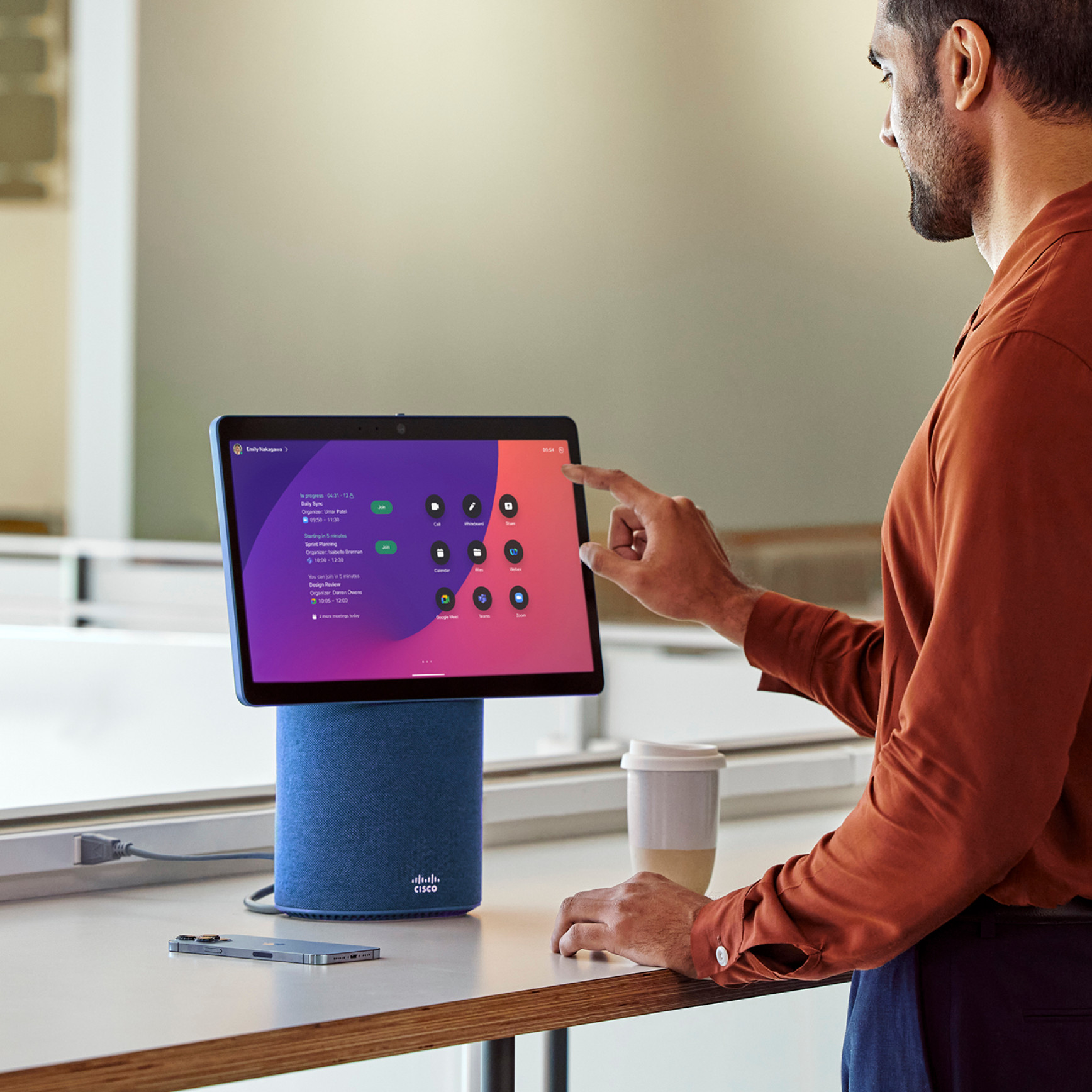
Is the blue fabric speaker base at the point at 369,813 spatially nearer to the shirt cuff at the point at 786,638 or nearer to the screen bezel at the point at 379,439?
the screen bezel at the point at 379,439

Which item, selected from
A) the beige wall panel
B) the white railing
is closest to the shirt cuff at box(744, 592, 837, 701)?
the white railing

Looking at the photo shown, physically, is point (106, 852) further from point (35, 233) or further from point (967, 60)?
point (35, 233)

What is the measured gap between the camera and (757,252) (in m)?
3.11

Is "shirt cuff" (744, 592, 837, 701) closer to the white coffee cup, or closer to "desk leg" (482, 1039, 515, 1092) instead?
the white coffee cup

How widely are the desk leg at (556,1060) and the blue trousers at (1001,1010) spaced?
533 mm

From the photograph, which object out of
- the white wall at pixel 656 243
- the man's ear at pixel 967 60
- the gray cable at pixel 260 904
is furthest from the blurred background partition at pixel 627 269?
the man's ear at pixel 967 60

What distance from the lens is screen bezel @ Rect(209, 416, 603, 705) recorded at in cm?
130

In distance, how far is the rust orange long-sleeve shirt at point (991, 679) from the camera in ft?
3.13

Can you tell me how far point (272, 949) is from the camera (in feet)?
3.85

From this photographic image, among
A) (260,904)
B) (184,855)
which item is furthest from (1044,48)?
(184,855)

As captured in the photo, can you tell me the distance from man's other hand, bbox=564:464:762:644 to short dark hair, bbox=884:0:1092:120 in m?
0.51

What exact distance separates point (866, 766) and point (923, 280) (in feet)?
4.57

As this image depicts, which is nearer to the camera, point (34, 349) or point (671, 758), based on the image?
point (671, 758)

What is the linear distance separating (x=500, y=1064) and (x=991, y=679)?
55 centimetres
